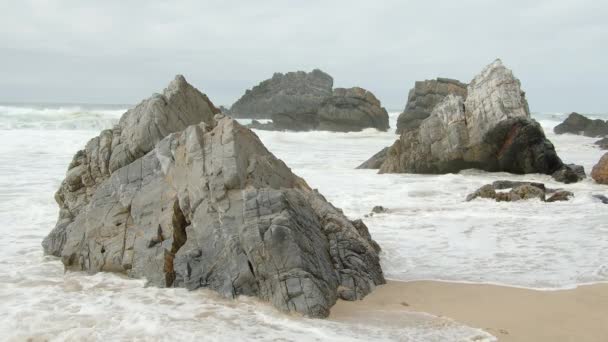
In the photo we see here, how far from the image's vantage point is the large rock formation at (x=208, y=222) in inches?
233

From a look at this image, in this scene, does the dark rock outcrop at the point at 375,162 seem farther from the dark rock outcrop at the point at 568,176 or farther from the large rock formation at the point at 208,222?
the large rock formation at the point at 208,222

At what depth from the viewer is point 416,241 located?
8750mm

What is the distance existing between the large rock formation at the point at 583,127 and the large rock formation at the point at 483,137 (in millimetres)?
24511

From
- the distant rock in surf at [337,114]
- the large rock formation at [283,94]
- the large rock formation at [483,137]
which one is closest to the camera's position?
the large rock formation at [483,137]

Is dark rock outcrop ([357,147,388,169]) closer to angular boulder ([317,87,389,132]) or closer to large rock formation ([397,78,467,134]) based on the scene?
large rock formation ([397,78,467,134])

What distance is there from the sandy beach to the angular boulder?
41.5m

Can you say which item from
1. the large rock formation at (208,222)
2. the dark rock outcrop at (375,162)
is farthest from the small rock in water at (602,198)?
the dark rock outcrop at (375,162)

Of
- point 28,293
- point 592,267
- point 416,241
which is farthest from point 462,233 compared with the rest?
point 28,293

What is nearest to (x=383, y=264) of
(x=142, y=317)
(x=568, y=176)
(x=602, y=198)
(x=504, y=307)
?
(x=504, y=307)

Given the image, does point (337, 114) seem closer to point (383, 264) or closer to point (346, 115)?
point (346, 115)

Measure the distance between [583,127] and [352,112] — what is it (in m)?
17.8

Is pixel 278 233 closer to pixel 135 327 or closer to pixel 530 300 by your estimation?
pixel 135 327

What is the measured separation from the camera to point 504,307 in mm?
5672

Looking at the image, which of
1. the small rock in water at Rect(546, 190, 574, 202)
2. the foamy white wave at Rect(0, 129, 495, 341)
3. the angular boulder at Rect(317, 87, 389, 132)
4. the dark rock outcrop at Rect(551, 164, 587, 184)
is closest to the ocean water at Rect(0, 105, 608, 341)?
the foamy white wave at Rect(0, 129, 495, 341)
